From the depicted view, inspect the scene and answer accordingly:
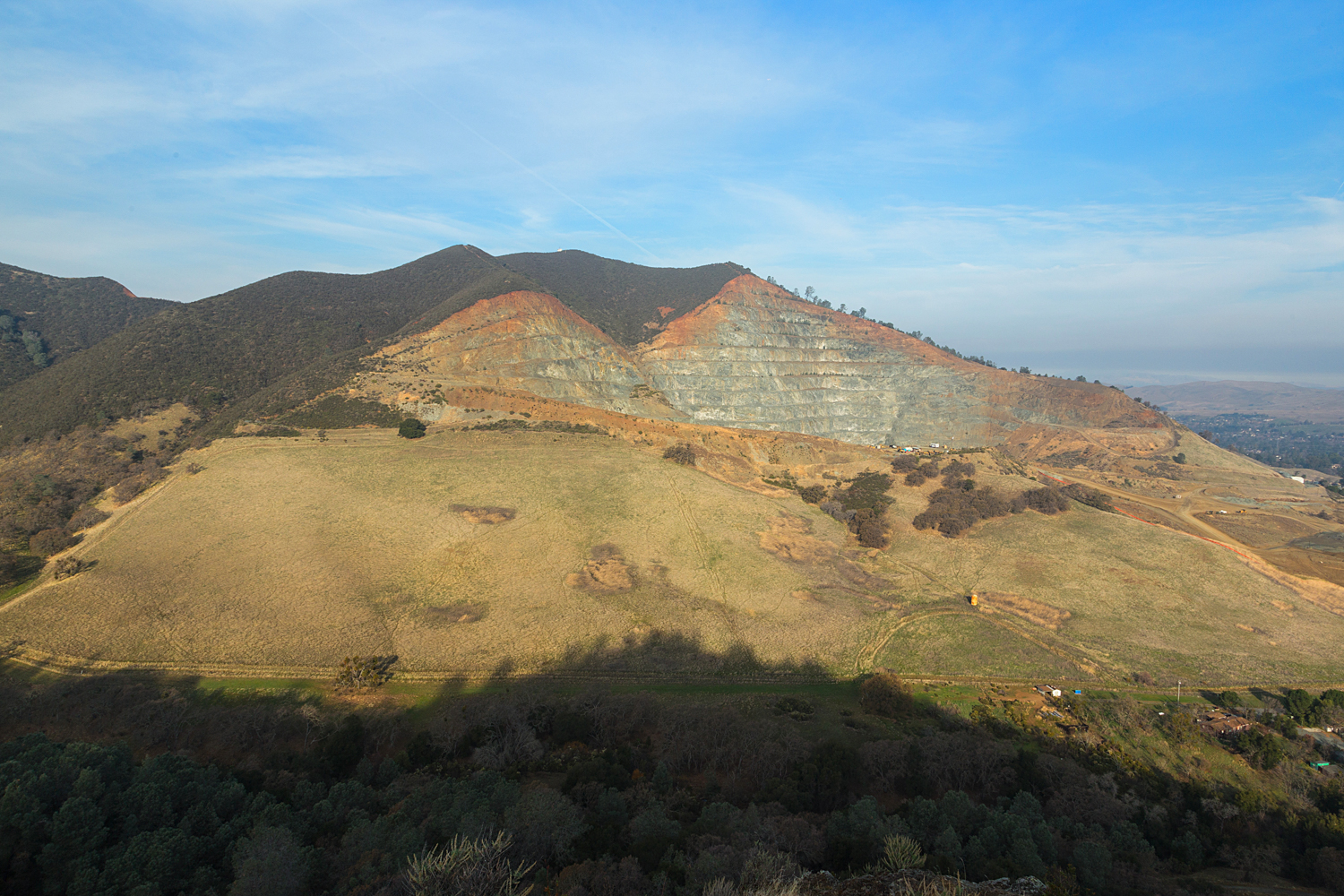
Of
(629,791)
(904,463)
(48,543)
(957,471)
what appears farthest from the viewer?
(904,463)

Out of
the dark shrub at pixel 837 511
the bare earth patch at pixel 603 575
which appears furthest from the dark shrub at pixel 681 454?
the bare earth patch at pixel 603 575

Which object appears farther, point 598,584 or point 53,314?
point 53,314

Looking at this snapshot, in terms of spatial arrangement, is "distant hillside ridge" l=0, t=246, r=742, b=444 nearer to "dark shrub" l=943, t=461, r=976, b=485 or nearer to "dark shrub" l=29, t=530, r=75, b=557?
"dark shrub" l=29, t=530, r=75, b=557

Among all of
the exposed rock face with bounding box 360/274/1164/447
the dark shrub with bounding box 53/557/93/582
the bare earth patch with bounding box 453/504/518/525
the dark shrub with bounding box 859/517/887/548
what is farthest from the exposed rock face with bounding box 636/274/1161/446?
the dark shrub with bounding box 53/557/93/582

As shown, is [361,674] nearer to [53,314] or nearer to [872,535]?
[872,535]

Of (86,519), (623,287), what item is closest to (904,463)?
(86,519)

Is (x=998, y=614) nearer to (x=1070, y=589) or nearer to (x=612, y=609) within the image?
(x=1070, y=589)
